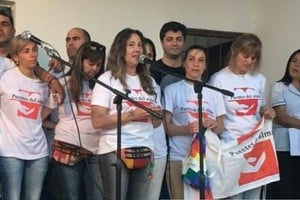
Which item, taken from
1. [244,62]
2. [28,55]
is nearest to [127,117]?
[28,55]

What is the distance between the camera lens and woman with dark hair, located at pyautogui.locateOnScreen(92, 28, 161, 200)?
2.95m

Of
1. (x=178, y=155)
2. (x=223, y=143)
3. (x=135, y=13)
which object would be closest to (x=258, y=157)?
(x=223, y=143)

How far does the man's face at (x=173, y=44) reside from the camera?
12.5ft

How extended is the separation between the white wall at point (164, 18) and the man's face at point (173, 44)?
36.0 inches

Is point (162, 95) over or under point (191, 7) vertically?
under

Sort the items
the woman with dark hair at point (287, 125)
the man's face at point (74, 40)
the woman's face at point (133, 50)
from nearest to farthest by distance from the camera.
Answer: the woman's face at point (133, 50) → the man's face at point (74, 40) → the woman with dark hair at point (287, 125)

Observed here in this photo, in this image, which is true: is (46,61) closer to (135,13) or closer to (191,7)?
(135,13)

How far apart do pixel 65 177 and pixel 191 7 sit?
2.33 m

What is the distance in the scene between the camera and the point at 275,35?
5.11 m

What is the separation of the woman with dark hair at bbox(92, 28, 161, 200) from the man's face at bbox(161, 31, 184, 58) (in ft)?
2.18

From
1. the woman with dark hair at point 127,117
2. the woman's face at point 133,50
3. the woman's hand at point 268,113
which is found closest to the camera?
the woman with dark hair at point 127,117

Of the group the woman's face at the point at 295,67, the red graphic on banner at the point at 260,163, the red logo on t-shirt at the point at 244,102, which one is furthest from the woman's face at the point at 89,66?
the woman's face at the point at 295,67

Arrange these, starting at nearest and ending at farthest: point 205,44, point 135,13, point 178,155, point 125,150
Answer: point 125,150
point 178,155
point 135,13
point 205,44

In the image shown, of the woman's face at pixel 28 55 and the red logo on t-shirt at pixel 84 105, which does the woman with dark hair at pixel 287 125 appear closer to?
the red logo on t-shirt at pixel 84 105
